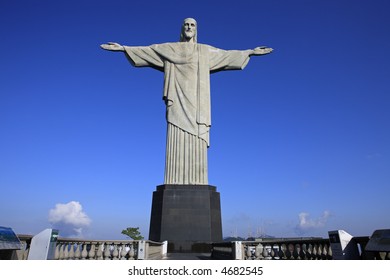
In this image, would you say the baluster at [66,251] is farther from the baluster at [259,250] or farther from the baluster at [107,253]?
the baluster at [259,250]

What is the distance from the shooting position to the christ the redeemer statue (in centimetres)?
1379

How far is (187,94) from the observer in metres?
14.4

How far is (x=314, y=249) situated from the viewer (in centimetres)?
702

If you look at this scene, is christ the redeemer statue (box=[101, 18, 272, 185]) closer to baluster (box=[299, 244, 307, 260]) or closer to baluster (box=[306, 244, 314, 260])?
baluster (box=[299, 244, 307, 260])

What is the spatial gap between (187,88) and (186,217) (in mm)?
6148

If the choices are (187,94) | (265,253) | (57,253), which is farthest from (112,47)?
(265,253)

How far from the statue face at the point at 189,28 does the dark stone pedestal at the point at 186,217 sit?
775cm

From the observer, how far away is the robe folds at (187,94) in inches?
543

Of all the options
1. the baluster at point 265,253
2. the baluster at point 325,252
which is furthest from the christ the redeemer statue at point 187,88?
the baluster at point 325,252

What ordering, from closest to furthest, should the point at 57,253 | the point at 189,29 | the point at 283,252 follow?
the point at 57,253 → the point at 283,252 → the point at 189,29

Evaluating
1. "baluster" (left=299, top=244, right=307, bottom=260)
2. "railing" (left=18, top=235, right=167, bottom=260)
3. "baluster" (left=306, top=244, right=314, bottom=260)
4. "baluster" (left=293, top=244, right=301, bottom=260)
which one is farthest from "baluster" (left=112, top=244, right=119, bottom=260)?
"baluster" (left=306, top=244, right=314, bottom=260)

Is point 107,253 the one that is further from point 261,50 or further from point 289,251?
point 261,50

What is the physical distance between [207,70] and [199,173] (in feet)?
17.5

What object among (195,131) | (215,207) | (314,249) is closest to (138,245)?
(314,249)
